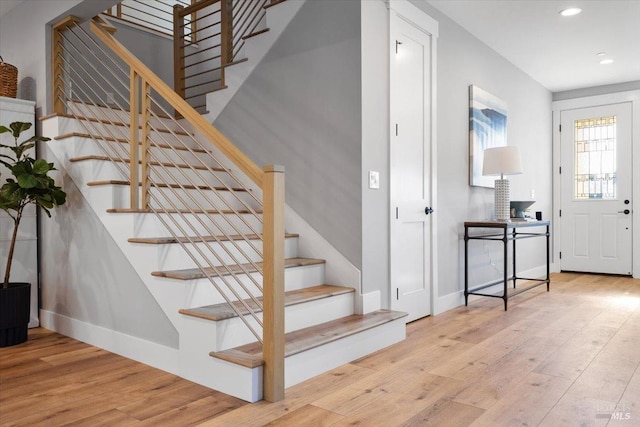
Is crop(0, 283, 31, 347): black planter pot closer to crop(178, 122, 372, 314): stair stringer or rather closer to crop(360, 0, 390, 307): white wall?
crop(178, 122, 372, 314): stair stringer

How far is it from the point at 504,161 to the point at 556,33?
5.13 feet

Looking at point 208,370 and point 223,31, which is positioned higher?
point 223,31

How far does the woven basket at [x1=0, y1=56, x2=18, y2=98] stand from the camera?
369 centimetres

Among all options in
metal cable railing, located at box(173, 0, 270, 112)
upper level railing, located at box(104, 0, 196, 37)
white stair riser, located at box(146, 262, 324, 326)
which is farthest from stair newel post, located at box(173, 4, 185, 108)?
white stair riser, located at box(146, 262, 324, 326)

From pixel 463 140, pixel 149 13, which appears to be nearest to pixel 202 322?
pixel 463 140

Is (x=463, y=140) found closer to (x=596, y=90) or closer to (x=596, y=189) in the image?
(x=596, y=189)

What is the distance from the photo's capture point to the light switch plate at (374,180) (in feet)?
11.1

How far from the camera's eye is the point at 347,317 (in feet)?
10.6

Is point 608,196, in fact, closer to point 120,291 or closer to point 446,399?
point 446,399

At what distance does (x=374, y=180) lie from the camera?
341cm

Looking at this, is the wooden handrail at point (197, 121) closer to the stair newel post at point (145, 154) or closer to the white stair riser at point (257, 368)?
the stair newel post at point (145, 154)

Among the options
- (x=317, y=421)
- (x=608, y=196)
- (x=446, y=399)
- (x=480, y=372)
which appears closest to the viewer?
(x=317, y=421)

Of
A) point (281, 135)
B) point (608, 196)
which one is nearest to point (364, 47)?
point (281, 135)

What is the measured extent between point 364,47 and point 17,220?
2.75 metres
